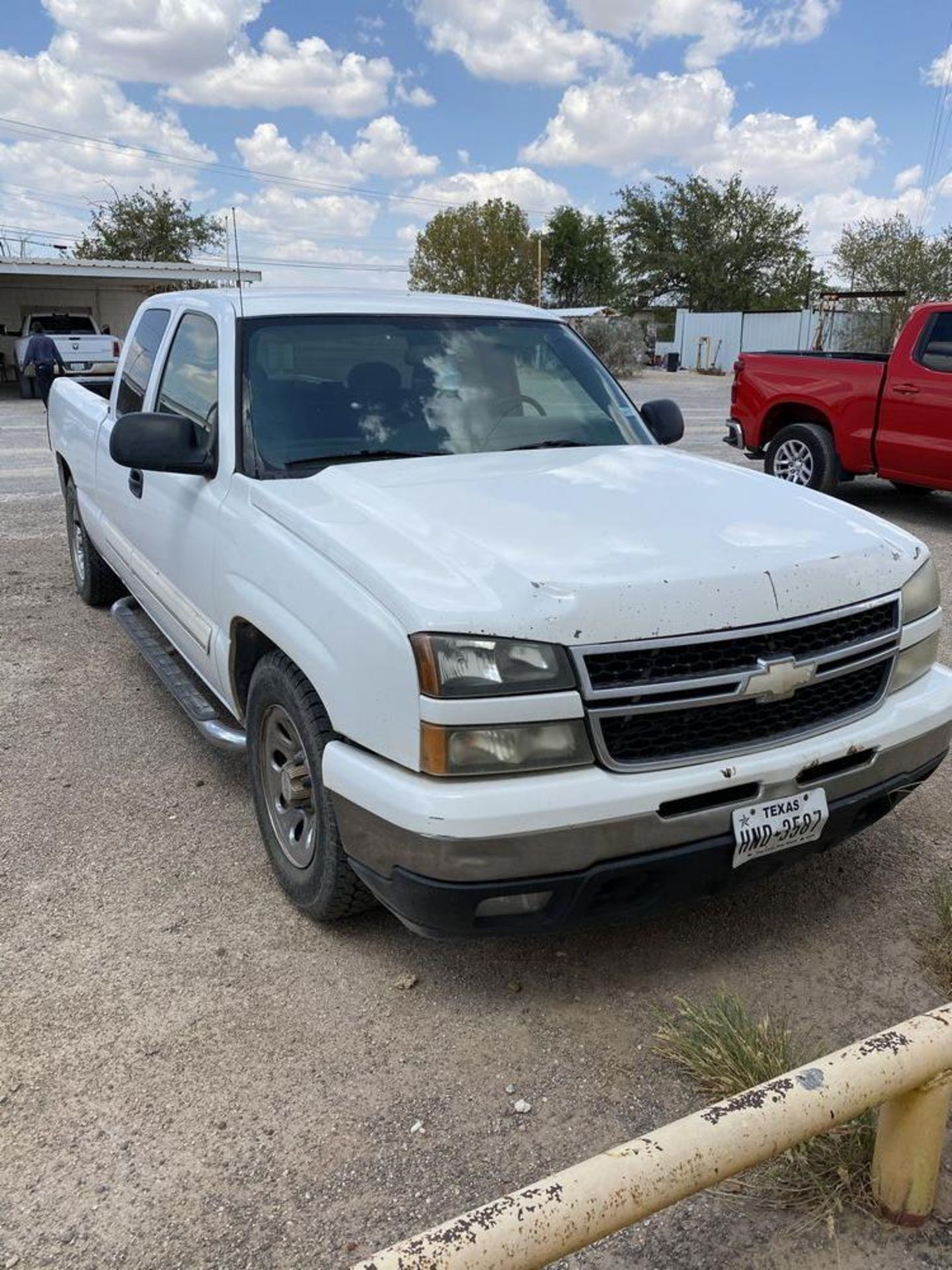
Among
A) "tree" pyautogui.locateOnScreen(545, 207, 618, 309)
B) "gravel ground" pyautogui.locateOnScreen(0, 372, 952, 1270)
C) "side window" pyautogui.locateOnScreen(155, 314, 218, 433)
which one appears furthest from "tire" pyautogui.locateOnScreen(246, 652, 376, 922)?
"tree" pyautogui.locateOnScreen(545, 207, 618, 309)

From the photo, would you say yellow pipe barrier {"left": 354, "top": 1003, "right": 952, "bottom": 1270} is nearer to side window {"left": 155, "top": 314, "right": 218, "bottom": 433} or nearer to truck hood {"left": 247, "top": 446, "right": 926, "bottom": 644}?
truck hood {"left": 247, "top": 446, "right": 926, "bottom": 644}

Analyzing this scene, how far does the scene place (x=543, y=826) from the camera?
235cm

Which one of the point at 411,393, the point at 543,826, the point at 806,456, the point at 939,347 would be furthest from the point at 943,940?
the point at 806,456

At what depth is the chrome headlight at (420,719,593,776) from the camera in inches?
92.7

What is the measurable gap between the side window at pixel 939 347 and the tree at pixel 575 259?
5988 cm

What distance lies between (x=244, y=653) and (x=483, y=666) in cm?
134

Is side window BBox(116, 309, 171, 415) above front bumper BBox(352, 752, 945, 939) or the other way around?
above

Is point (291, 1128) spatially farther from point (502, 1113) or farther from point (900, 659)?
point (900, 659)

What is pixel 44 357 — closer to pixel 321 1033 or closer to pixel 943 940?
pixel 321 1033

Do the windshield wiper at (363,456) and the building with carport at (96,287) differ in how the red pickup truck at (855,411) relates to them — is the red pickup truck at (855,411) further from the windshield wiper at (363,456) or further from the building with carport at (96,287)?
the building with carport at (96,287)

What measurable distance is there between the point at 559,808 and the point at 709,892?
56 centimetres

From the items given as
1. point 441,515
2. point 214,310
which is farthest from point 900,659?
point 214,310

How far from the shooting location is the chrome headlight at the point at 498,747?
2354mm

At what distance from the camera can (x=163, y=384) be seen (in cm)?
445
